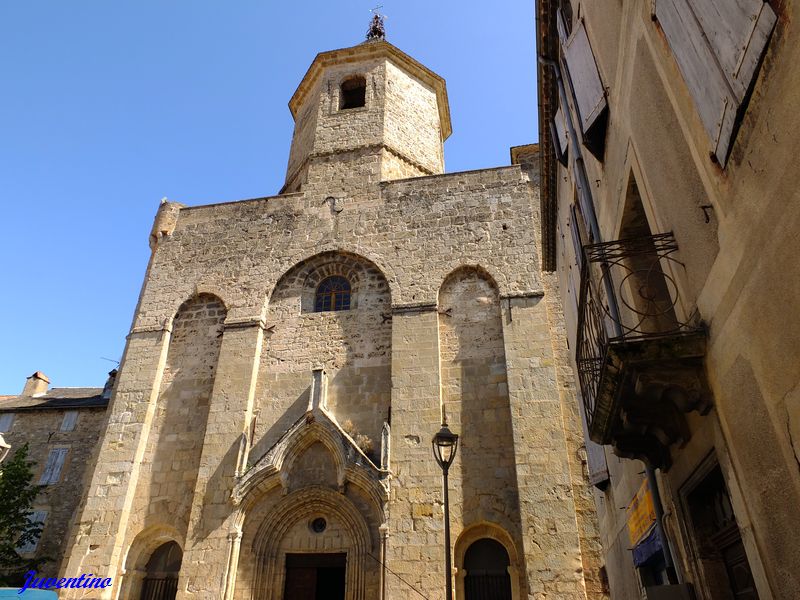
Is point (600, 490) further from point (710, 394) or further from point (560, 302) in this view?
point (710, 394)

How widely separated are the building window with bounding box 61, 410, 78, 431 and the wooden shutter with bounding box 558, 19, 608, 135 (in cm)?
2030

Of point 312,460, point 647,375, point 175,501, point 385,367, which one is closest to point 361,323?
point 385,367

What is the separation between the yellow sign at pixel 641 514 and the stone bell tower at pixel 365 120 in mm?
10651

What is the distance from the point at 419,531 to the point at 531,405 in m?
3.16

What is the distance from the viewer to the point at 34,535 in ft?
55.4

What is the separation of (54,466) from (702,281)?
21.5 meters

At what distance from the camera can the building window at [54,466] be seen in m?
18.8

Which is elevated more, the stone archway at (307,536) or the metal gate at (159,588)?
the stone archway at (307,536)

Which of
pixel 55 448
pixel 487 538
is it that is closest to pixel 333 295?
pixel 487 538

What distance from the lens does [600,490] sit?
8812 mm

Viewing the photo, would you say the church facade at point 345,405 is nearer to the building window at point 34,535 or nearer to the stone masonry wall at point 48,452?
the building window at point 34,535

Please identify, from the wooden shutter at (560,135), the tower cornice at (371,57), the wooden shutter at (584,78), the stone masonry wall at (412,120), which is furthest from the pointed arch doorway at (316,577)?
the tower cornice at (371,57)

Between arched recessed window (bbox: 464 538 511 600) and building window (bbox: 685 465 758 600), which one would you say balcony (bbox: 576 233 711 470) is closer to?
building window (bbox: 685 465 758 600)

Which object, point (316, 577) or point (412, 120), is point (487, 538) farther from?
point (412, 120)
